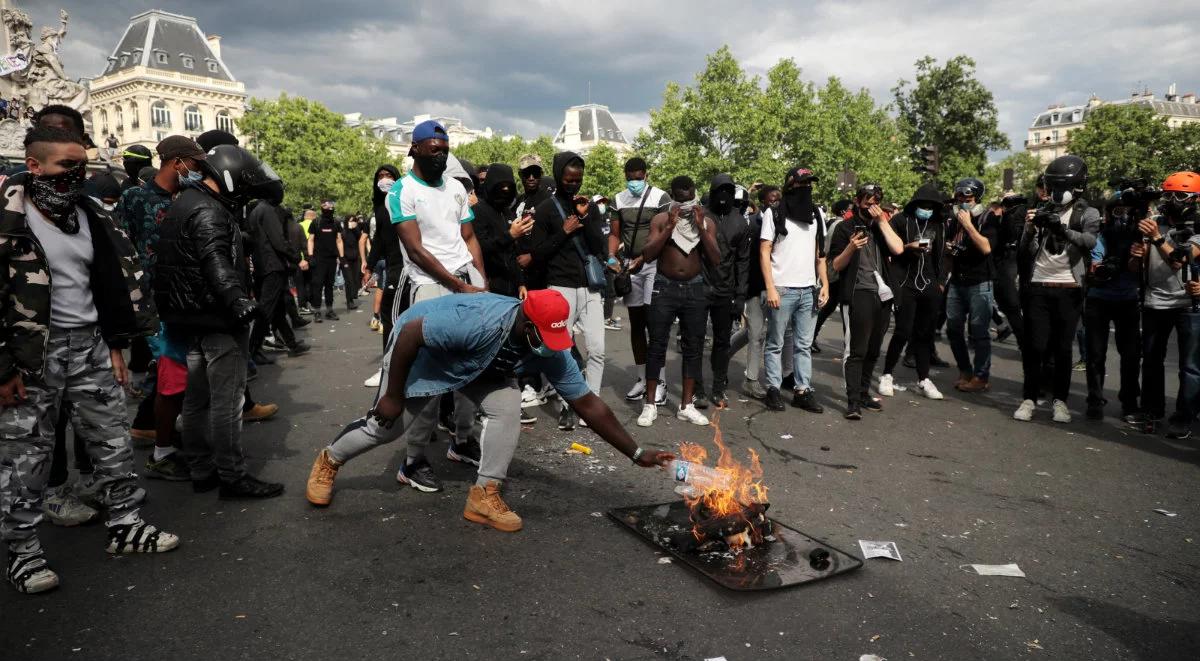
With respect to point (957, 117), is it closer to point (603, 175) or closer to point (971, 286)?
point (603, 175)

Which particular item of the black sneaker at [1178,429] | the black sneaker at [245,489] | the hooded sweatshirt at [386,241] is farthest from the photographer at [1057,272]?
the black sneaker at [245,489]

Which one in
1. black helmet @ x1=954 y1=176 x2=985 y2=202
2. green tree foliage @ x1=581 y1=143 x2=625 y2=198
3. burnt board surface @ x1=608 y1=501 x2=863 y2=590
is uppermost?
green tree foliage @ x1=581 y1=143 x2=625 y2=198

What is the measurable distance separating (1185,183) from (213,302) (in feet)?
25.3

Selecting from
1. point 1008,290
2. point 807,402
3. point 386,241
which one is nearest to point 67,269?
point 386,241

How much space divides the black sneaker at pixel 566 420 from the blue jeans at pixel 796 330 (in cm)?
216

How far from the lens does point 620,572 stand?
3.67 m

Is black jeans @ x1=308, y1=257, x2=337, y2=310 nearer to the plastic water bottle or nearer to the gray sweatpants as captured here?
the gray sweatpants

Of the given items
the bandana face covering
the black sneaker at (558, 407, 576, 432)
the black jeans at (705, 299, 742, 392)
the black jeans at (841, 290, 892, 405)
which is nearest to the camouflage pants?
the bandana face covering

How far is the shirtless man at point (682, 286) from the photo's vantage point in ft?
21.6

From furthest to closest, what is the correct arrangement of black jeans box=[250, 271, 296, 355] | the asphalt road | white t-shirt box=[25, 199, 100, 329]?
black jeans box=[250, 271, 296, 355], white t-shirt box=[25, 199, 100, 329], the asphalt road

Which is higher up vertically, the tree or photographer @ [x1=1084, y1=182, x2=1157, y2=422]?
the tree

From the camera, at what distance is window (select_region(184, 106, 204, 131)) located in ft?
231

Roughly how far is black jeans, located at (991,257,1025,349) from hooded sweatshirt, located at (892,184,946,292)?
1.15m

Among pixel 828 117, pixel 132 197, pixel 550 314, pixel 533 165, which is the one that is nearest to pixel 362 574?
pixel 550 314
